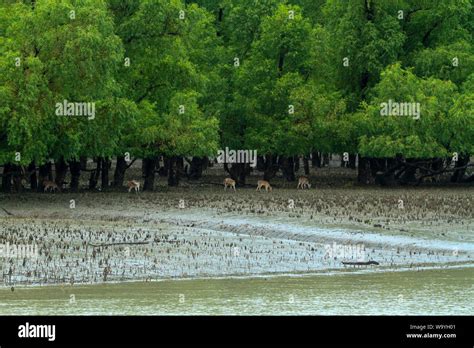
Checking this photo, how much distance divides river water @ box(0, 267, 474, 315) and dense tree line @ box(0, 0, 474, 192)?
24.1 meters

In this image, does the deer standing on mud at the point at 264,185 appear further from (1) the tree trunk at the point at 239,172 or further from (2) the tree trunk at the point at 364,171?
(2) the tree trunk at the point at 364,171

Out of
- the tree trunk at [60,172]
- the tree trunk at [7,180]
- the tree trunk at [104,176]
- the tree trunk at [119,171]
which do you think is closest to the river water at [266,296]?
the tree trunk at [7,180]

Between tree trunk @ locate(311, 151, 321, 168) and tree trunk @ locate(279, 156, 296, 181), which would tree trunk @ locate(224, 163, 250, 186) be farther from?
tree trunk @ locate(311, 151, 321, 168)

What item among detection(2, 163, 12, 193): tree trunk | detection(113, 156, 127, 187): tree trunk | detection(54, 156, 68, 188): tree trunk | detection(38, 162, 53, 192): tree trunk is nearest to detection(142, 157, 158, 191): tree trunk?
detection(113, 156, 127, 187): tree trunk

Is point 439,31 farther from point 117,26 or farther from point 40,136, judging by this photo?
point 40,136

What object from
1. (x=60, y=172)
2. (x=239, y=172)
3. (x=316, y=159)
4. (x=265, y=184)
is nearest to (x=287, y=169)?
(x=239, y=172)

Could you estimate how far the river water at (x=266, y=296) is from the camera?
21203 millimetres

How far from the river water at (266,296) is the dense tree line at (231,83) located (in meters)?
24.1

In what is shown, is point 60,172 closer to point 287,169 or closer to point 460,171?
point 287,169

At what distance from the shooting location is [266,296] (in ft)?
76.8

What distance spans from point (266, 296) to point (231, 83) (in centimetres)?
4449

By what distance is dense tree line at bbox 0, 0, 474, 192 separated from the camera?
4916cm

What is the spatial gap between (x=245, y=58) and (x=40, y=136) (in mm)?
21806
